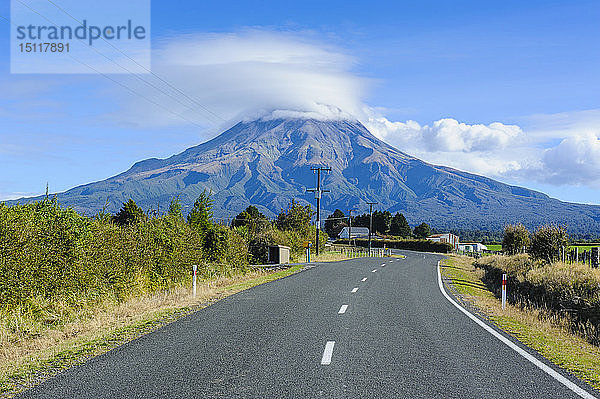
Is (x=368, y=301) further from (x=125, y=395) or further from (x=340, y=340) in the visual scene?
(x=125, y=395)

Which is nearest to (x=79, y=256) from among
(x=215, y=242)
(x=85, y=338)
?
(x=85, y=338)

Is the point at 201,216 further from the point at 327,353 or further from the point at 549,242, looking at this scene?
the point at 327,353

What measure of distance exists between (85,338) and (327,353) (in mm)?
4818

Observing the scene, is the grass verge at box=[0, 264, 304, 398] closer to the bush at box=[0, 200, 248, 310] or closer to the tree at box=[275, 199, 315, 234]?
the bush at box=[0, 200, 248, 310]

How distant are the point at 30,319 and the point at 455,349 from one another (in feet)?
28.9

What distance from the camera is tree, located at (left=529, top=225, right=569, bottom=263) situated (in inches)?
1329

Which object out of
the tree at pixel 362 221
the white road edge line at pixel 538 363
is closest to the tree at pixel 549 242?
the white road edge line at pixel 538 363

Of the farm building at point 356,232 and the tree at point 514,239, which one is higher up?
the tree at point 514,239

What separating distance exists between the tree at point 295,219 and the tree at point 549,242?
107 feet

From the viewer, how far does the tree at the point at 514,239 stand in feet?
172

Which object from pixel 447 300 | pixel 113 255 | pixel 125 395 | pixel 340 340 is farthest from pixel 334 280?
pixel 125 395

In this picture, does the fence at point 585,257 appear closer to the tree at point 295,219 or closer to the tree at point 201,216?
the tree at point 201,216

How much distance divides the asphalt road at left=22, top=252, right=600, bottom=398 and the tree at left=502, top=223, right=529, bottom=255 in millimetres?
40308

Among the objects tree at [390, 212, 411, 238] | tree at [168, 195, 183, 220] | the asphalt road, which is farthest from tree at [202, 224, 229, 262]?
tree at [390, 212, 411, 238]
